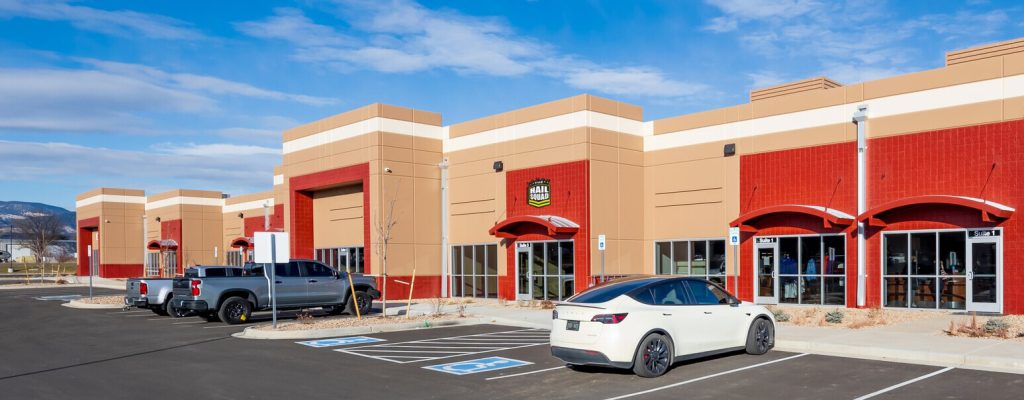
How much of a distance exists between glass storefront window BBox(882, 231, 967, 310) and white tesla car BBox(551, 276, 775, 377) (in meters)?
10.3

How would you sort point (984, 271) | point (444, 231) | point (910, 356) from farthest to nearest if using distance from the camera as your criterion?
point (444, 231) < point (984, 271) < point (910, 356)

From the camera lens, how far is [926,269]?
2177cm

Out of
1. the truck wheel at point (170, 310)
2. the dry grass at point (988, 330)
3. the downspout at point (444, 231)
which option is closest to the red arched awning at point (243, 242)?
the downspout at point (444, 231)

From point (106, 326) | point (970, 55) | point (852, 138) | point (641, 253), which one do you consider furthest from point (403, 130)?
point (970, 55)

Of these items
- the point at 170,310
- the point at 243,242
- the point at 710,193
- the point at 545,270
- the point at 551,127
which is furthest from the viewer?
the point at 243,242

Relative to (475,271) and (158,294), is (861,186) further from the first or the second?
(158,294)

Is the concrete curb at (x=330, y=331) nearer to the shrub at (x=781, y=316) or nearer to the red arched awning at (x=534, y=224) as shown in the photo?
the shrub at (x=781, y=316)

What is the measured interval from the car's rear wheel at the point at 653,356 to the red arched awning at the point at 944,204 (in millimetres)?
12003

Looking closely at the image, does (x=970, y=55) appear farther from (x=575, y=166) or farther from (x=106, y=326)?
(x=106, y=326)

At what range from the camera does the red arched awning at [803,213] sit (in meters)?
22.8

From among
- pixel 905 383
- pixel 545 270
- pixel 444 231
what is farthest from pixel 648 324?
pixel 444 231

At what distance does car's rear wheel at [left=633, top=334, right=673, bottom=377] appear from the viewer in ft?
38.9

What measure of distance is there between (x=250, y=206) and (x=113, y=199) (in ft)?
46.7

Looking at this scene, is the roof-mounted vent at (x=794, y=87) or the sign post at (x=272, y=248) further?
Result: the roof-mounted vent at (x=794, y=87)
